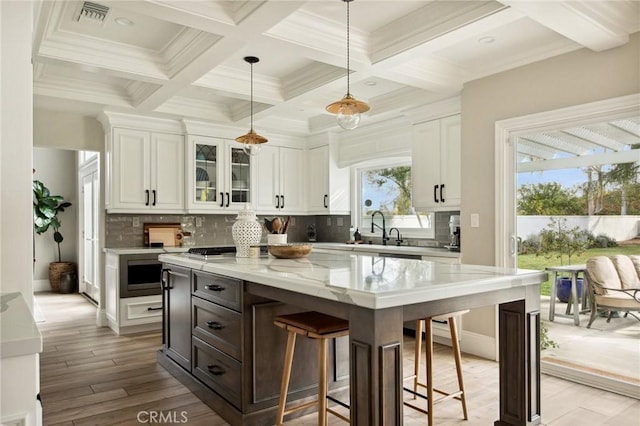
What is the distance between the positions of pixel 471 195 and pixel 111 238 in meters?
4.04

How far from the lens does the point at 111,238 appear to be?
5395 millimetres

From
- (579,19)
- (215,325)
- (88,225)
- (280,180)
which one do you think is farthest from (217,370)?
(88,225)

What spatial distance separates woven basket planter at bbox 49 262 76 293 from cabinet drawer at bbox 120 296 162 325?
148 inches

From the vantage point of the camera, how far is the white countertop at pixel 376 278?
1.75 metres

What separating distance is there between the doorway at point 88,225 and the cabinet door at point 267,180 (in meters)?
2.28

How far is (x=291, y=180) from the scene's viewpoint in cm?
645

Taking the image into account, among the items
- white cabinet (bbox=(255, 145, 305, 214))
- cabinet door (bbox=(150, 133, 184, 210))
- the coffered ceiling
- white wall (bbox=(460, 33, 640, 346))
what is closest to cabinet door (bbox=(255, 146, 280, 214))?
white cabinet (bbox=(255, 145, 305, 214))

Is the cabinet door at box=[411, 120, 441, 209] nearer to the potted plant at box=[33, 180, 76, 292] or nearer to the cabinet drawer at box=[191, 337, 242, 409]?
the cabinet drawer at box=[191, 337, 242, 409]

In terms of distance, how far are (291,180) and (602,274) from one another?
405 cm

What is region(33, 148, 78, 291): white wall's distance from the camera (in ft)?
26.4

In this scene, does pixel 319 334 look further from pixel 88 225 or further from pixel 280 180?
pixel 88 225

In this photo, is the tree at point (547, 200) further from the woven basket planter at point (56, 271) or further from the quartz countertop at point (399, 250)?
the woven basket planter at point (56, 271)

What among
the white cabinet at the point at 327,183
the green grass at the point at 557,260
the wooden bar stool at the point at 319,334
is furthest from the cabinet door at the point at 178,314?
the white cabinet at the point at 327,183

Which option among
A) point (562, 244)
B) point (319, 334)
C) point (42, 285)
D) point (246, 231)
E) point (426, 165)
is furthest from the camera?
point (42, 285)
